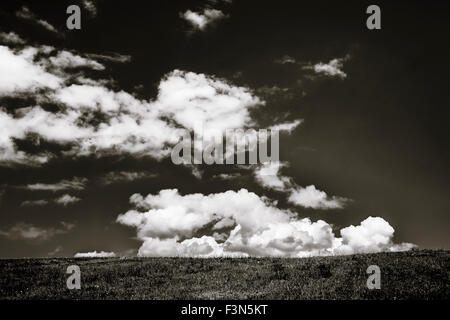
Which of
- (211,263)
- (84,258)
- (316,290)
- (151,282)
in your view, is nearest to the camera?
Answer: (316,290)

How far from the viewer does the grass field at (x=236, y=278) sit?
2106cm

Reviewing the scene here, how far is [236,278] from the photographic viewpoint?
2506 cm

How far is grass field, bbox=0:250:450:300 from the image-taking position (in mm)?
21062
